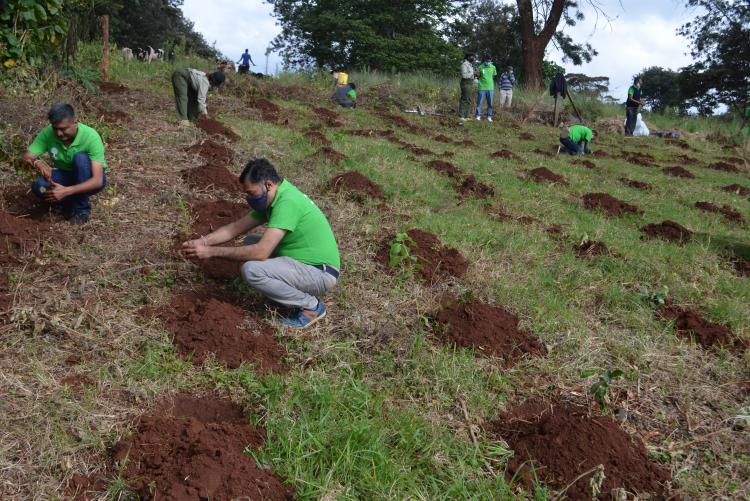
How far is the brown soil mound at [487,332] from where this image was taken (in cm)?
352

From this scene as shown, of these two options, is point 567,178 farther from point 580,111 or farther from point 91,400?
point 580,111

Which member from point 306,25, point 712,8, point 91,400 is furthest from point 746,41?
point 91,400

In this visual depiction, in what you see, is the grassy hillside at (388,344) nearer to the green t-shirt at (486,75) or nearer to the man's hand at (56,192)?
the man's hand at (56,192)

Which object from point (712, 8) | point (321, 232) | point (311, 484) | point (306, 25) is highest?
point (712, 8)

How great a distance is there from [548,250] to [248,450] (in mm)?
3722

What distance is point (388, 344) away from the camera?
352cm

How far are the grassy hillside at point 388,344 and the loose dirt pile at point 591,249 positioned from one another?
73 mm

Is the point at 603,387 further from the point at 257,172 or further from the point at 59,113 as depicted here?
the point at 59,113

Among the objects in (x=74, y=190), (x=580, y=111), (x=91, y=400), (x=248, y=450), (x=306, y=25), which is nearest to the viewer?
(x=248, y=450)

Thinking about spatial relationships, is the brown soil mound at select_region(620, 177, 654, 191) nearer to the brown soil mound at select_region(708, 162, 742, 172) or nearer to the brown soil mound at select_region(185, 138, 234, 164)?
the brown soil mound at select_region(708, 162, 742, 172)

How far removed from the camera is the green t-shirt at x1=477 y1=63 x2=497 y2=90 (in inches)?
551

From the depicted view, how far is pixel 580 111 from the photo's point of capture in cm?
1702

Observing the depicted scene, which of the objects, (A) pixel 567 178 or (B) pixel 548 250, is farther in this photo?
(A) pixel 567 178

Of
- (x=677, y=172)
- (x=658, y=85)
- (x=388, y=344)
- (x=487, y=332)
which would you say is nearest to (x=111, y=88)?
(x=388, y=344)
